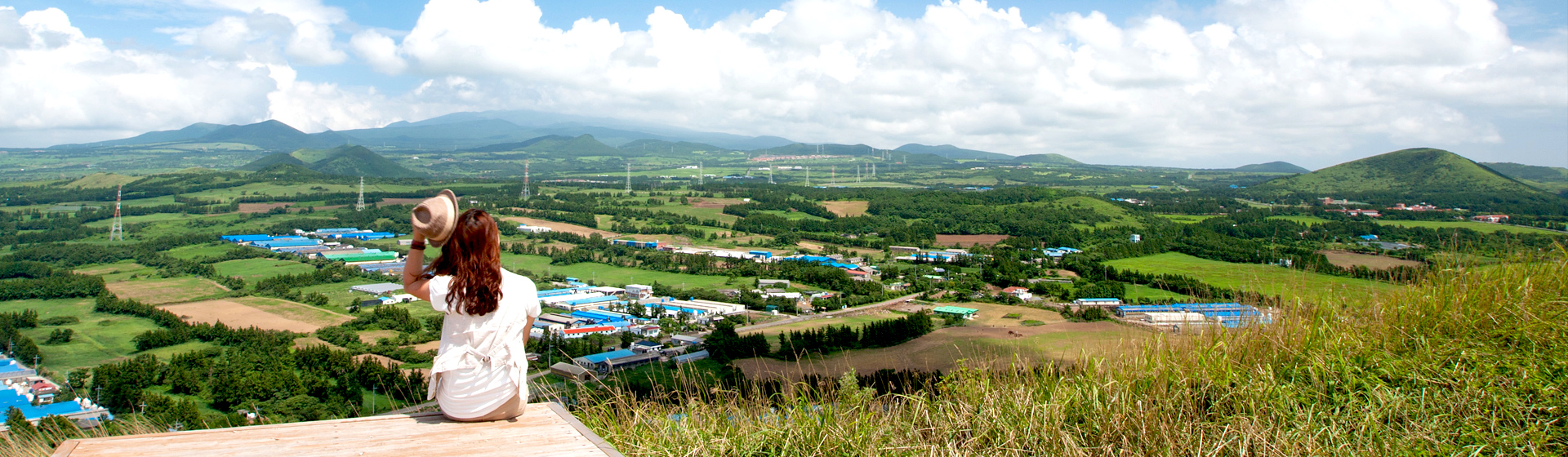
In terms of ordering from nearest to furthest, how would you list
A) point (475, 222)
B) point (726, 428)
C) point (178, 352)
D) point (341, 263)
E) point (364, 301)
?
point (475, 222)
point (726, 428)
point (178, 352)
point (364, 301)
point (341, 263)

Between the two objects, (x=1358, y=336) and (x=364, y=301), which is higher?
(x=1358, y=336)

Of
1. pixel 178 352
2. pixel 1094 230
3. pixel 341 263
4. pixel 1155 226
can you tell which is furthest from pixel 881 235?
pixel 178 352

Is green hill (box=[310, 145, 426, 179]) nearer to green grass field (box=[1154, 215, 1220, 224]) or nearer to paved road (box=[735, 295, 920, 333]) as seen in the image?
green grass field (box=[1154, 215, 1220, 224])

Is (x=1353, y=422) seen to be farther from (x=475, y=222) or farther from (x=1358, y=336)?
(x=475, y=222)

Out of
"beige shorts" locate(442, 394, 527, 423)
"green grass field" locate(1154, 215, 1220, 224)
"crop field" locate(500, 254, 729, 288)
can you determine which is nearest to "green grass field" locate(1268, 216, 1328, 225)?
"green grass field" locate(1154, 215, 1220, 224)

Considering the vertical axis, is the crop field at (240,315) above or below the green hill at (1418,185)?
below

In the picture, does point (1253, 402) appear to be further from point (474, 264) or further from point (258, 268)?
point (258, 268)

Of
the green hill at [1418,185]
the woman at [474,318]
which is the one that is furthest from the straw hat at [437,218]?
the green hill at [1418,185]

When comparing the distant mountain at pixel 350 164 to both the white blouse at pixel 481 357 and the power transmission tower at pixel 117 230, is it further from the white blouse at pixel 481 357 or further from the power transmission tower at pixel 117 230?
the white blouse at pixel 481 357
